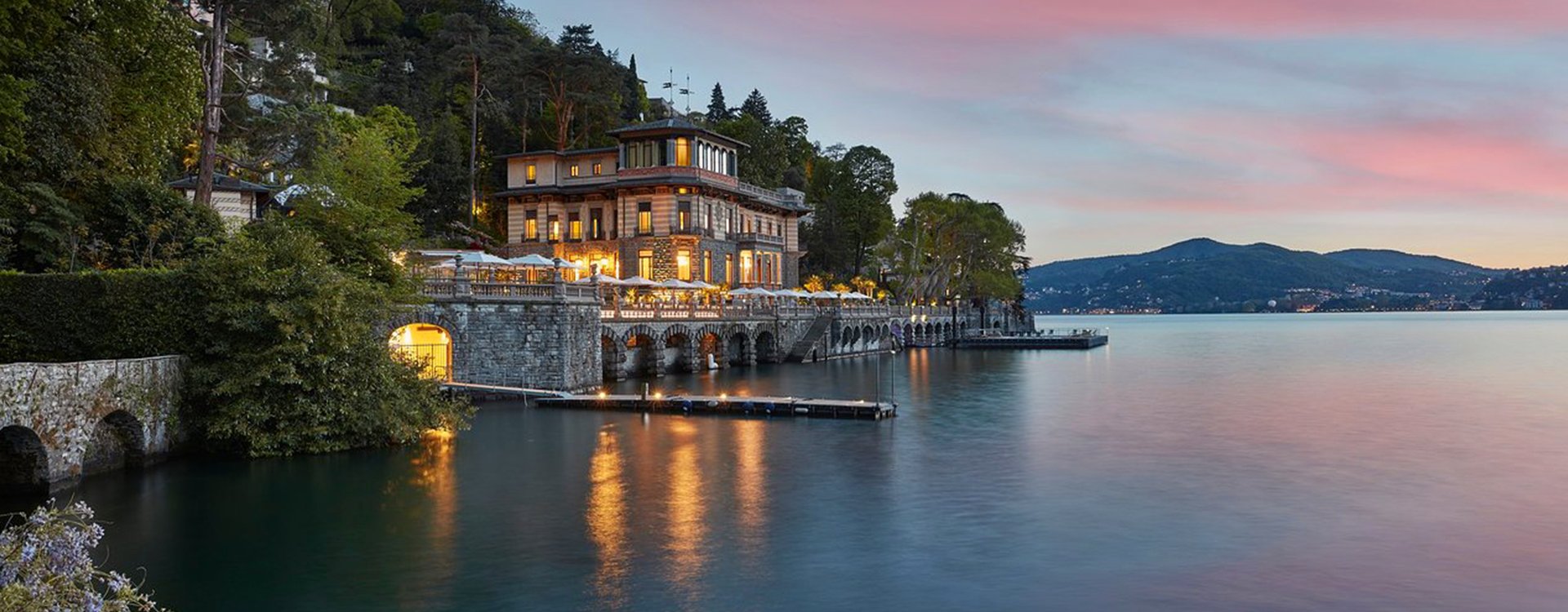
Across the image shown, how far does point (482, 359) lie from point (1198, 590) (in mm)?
33349

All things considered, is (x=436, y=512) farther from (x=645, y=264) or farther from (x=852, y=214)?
(x=852, y=214)

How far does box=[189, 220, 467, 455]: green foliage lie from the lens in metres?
27.6

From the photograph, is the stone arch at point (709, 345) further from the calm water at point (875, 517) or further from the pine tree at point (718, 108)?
the pine tree at point (718, 108)

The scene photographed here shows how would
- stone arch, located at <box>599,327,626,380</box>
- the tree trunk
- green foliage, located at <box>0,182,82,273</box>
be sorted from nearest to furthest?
green foliage, located at <box>0,182,82,273</box> → the tree trunk → stone arch, located at <box>599,327,626,380</box>

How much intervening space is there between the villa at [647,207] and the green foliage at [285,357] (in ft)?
144

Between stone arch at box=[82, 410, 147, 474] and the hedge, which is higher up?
the hedge

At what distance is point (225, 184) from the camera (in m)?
50.2

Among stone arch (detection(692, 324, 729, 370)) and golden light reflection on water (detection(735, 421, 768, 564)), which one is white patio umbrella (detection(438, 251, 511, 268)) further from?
golden light reflection on water (detection(735, 421, 768, 564))

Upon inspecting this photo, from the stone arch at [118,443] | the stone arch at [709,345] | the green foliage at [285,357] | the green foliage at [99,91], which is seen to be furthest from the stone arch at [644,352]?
the stone arch at [118,443]

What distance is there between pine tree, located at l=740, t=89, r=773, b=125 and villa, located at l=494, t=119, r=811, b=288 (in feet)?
163

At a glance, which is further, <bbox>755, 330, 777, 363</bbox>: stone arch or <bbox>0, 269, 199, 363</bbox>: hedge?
<bbox>755, 330, 777, 363</bbox>: stone arch

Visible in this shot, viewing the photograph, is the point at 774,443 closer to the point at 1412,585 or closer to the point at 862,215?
the point at 1412,585

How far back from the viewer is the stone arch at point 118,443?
2561 centimetres

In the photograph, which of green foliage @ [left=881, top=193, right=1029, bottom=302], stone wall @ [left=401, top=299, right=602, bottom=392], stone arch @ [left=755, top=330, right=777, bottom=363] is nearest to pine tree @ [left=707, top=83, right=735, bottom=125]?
green foliage @ [left=881, top=193, right=1029, bottom=302]
